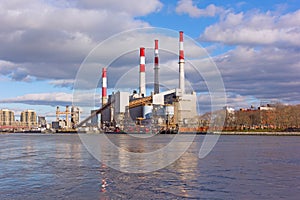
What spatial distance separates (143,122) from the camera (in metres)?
101

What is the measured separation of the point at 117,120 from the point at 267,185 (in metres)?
95.0

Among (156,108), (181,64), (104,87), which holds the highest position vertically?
(181,64)

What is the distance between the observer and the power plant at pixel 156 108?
319ft

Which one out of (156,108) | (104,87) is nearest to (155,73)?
(156,108)

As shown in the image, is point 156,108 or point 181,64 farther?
point 156,108

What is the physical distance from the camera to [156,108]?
98.6 metres

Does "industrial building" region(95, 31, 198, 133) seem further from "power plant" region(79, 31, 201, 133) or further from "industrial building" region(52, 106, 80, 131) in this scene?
"industrial building" region(52, 106, 80, 131)

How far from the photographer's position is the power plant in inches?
3834

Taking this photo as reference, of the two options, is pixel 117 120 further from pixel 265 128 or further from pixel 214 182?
pixel 214 182

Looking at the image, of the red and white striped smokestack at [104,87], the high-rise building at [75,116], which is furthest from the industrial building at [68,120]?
the red and white striped smokestack at [104,87]

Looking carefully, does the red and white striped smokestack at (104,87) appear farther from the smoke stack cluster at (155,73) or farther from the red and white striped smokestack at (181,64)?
the red and white striped smokestack at (181,64)

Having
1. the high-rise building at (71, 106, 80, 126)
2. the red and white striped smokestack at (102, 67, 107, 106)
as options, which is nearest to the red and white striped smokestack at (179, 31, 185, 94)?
the red and white striped smokestack at (102, 67, 107, 106)

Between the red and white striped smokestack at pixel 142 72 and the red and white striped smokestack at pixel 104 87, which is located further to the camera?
the red and white striped smokestack at pixel 104 87

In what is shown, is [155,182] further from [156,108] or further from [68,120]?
[68,120]
